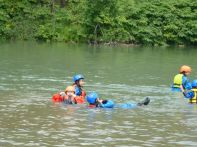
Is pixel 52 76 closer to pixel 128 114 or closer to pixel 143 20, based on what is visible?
pixel 128 114

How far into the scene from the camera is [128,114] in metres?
16.1

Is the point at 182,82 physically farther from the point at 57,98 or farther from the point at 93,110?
the point at 93,110

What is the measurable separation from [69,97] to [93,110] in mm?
1349

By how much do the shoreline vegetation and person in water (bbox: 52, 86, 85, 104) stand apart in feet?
101

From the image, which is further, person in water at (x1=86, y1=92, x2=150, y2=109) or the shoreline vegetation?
the shoreline vegetation

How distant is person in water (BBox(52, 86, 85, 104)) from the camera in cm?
1770

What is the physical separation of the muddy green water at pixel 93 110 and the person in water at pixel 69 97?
29 cm

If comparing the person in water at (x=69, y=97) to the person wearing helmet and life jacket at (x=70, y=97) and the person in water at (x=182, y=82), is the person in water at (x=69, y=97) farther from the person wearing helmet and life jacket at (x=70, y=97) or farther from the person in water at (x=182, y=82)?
the person in water at (x=182, y=82)

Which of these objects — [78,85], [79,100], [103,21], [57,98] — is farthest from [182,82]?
[103,21]

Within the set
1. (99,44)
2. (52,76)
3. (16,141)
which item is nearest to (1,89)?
(52,76)

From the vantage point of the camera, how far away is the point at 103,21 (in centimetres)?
4984

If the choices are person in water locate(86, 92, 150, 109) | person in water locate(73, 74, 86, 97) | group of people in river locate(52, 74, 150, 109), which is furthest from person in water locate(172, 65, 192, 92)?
person in water locate(73, 74, 86, 97)

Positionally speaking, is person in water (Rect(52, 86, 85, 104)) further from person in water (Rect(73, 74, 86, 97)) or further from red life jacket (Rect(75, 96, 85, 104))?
person in water (Rect(73, 74, 86, 97))

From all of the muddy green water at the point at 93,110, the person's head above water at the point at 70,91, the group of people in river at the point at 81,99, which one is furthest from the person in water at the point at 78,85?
the muddy green water at the point at 93,110
